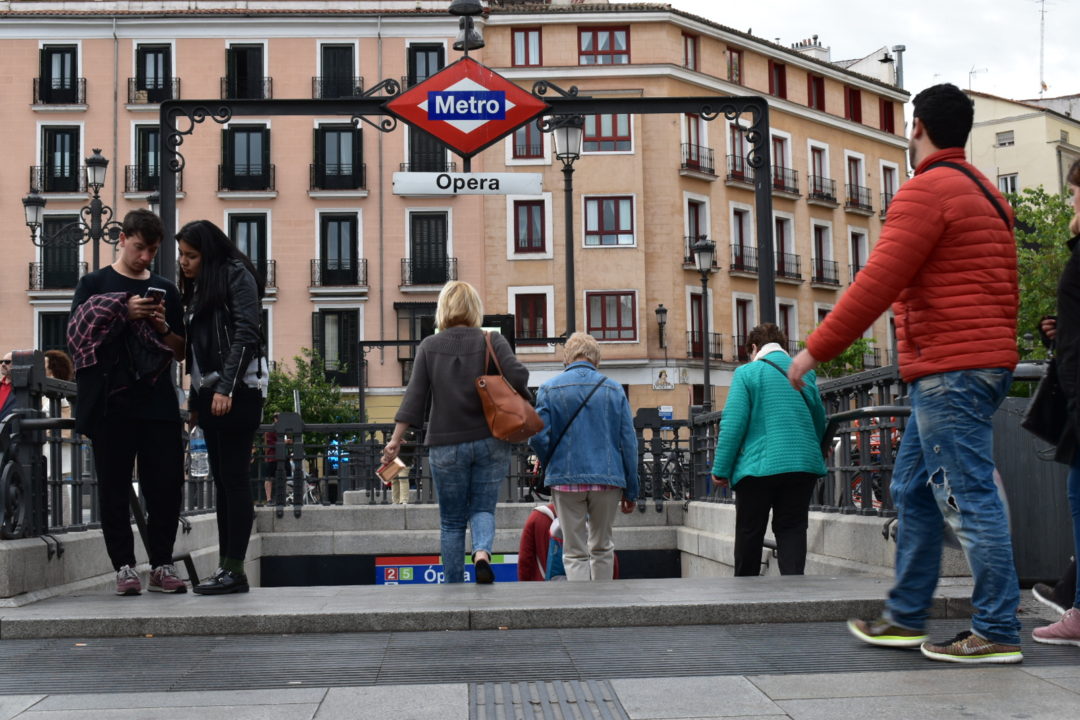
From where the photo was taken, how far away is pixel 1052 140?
71.9 m

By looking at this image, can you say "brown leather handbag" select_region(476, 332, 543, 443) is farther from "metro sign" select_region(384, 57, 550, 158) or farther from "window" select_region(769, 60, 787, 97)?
"window" select_region(769, 60, 787, 97)

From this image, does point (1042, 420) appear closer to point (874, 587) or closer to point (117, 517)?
point (874, 587)

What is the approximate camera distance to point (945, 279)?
205 inches

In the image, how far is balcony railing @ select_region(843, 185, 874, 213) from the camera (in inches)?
2240

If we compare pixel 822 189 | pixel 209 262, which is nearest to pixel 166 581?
pixel 209 262

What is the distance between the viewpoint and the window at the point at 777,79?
55562 millimetres

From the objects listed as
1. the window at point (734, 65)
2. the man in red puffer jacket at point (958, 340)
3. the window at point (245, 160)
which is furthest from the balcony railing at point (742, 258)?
the man in red puffer jacket at point (958, 340)

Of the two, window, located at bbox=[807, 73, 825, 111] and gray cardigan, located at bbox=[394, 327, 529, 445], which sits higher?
window, located at bbox=[807, 73, 825, 111]

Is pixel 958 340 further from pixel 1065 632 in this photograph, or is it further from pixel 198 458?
pixel 198 458

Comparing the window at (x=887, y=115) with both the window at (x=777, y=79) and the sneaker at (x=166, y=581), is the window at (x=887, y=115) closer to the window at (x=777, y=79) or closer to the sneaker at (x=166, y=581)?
the window at (x=777, y=79)

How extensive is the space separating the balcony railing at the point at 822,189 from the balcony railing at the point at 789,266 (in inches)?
110

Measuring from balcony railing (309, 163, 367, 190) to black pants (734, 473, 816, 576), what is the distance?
41.4 meters

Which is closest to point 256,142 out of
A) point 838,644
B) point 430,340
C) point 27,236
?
point 27,236

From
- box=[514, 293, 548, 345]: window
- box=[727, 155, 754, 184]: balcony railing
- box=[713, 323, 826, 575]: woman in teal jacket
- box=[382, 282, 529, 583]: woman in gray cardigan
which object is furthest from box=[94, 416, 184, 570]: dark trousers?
box=[727, 155, 754, 184]: balcony railing
